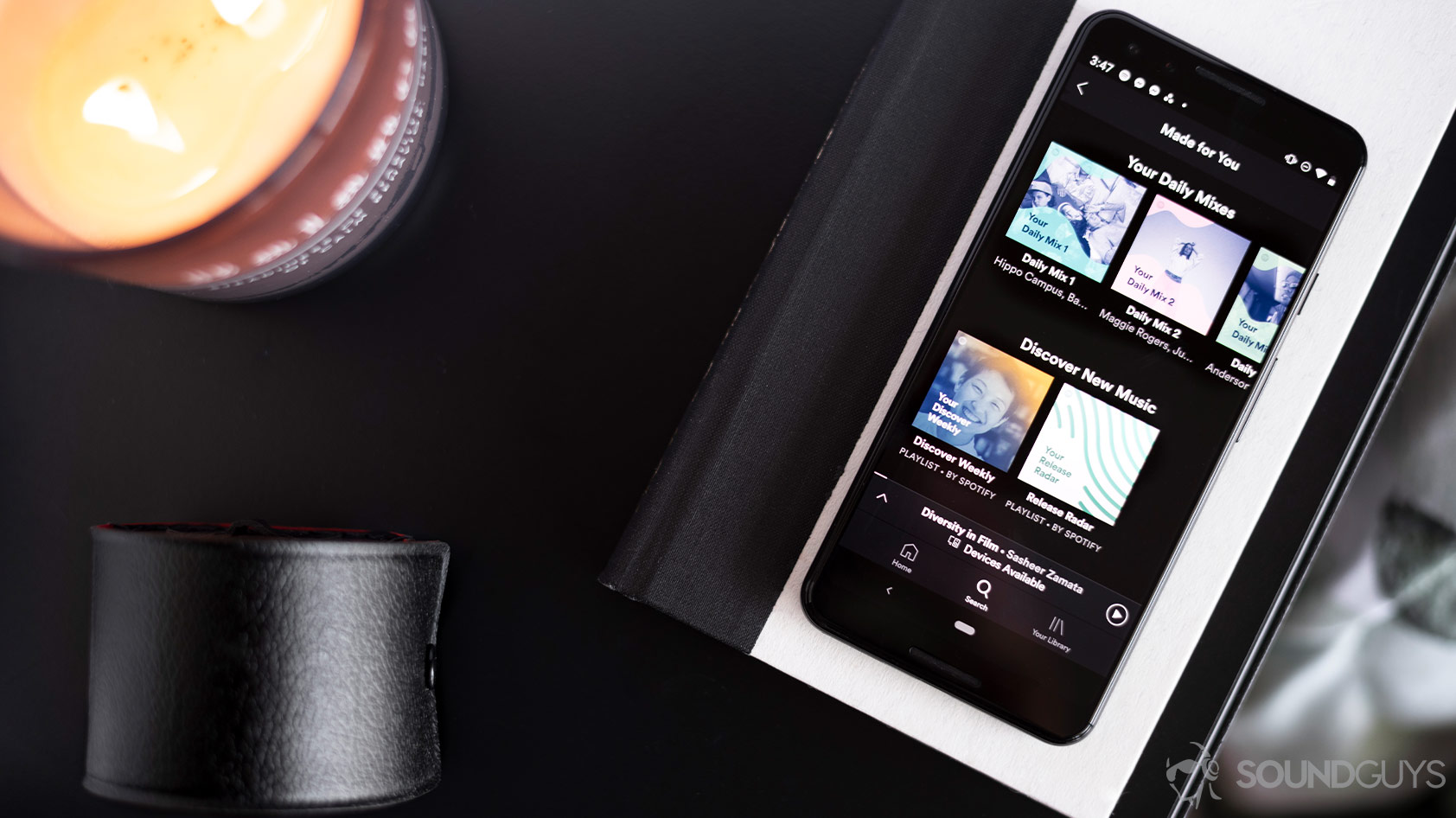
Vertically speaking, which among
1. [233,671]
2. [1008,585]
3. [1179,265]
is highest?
[1179,265]

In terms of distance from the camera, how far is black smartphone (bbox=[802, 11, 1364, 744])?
0.26m

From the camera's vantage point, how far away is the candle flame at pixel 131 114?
0.17 metres

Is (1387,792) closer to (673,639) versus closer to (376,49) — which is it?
(673,639)

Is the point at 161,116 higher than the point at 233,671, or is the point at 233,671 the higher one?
the point at 161,116

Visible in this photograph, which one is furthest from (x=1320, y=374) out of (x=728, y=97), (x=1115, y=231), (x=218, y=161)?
(x=218, y=161)

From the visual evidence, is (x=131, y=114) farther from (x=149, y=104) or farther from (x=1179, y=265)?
(x=1179, y=265)

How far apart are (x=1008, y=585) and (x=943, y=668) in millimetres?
31

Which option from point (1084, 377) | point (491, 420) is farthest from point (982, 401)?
point (491, 420)

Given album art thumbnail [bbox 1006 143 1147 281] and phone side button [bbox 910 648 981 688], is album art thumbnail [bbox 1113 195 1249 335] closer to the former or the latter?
album art thumbnail [bbox 1006 143 1147 281]

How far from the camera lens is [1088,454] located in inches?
10.2

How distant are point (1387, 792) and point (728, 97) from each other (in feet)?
1.10

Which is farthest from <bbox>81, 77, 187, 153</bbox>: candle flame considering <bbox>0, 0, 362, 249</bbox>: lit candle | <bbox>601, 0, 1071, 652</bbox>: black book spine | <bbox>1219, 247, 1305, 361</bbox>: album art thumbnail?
<bbox>1219, 247, 1305, 361</bbox>: album art thumbnail

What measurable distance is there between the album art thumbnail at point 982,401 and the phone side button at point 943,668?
0.20 ft

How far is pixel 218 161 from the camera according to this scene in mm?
175
